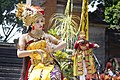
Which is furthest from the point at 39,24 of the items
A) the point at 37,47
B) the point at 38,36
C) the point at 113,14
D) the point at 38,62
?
the point at 113,14

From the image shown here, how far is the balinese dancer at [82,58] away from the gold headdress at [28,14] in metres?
3.42

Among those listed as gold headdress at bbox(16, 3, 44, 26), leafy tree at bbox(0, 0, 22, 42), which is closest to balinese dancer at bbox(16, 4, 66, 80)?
gold headdress at bbox(16, 3, 44, 26)

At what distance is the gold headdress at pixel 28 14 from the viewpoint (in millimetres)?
3666

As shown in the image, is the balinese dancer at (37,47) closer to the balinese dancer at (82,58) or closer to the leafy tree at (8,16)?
the balinese dancer at (82,58)

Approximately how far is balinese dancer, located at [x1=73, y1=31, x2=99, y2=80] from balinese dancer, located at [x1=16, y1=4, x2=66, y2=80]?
3.38 metres

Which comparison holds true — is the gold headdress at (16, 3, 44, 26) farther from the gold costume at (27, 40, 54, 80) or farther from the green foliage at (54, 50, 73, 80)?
the green foliage at (54, 50, 73, 80)

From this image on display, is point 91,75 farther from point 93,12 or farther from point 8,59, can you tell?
point 93,12

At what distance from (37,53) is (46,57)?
0.10m

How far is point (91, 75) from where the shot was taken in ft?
25.7

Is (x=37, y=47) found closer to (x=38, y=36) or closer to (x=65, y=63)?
(x=38, y=36)

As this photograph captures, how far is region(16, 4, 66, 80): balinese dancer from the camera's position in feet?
11.8

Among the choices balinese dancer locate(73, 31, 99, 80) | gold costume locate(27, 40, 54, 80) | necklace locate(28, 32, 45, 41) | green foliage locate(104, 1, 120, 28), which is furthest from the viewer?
green foliage locate(104, 1, 120, 28)

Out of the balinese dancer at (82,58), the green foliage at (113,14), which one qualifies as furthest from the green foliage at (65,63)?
the green foliage at (113,14)

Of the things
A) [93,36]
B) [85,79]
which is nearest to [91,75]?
[85,79]
